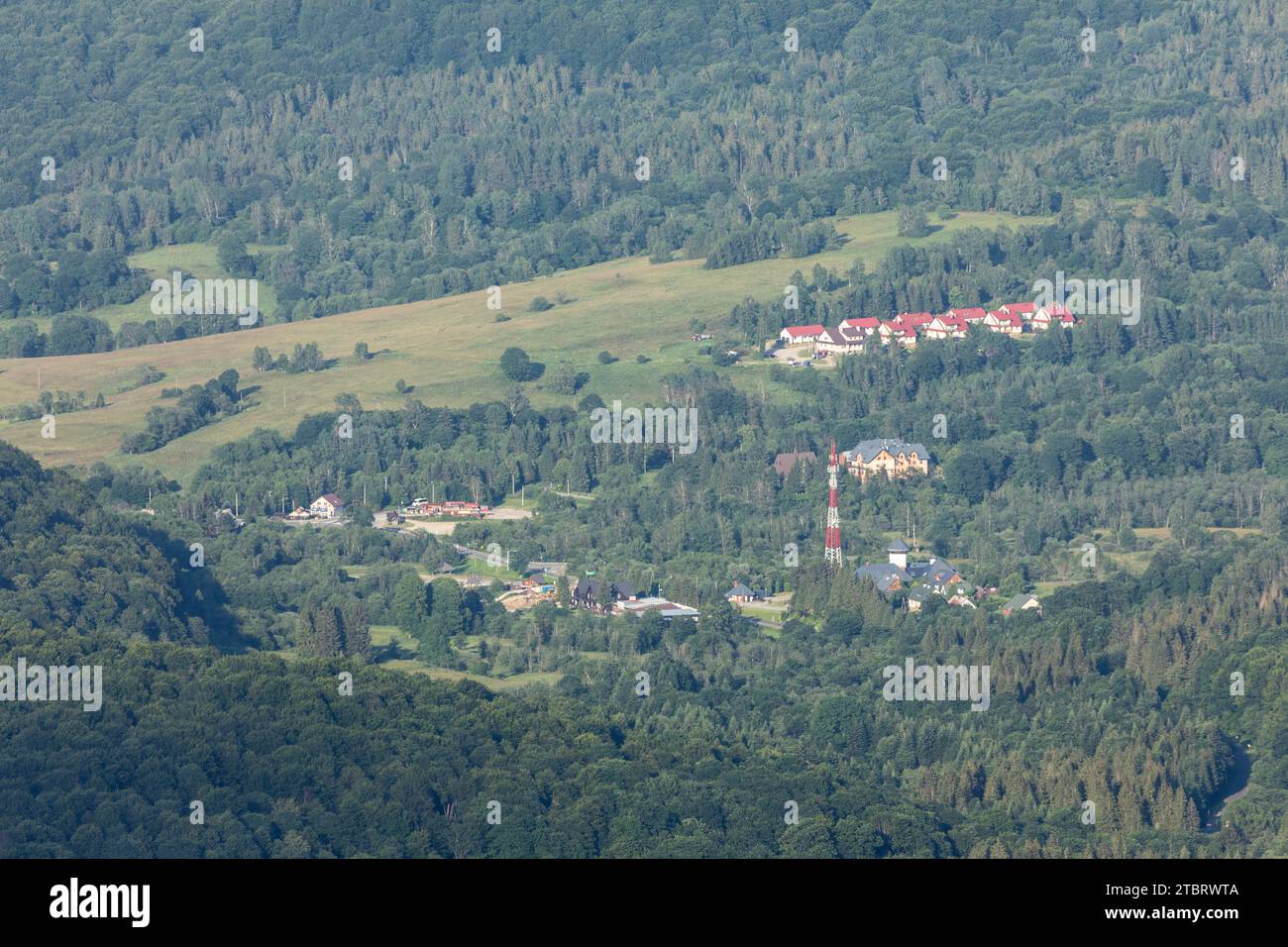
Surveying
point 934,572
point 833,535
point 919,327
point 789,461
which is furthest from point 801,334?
point 934,572

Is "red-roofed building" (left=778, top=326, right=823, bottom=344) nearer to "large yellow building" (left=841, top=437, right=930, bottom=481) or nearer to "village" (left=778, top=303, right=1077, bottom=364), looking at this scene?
"village" (left=778, top=303, right=1077, bottom=364)

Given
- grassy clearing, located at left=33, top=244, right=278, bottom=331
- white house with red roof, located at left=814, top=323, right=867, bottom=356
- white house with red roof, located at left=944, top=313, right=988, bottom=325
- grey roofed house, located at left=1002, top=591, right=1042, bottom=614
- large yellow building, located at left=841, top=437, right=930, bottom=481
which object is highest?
grassy clearing, located at left=33, top=244, right=278, bottom=331

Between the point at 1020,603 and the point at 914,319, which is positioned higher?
the point at 914,319

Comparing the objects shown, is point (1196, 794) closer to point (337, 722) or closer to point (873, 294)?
point (337, 722)

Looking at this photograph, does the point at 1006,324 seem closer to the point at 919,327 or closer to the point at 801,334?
the point at 919,327

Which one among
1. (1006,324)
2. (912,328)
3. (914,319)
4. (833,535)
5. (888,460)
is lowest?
(833,535)

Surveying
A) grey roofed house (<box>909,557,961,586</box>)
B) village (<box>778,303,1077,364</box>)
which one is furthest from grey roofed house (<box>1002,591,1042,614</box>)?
village (<box>778,303,1077,364</box>)
